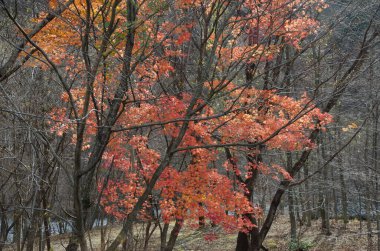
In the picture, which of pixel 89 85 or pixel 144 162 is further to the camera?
pixel 144 162

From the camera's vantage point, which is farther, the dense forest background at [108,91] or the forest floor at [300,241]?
the forest floor at [300,241]

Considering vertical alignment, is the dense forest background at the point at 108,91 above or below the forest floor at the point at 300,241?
above

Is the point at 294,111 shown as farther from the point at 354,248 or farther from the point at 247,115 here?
the point at 354,248

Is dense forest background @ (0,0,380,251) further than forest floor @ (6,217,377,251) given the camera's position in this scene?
No

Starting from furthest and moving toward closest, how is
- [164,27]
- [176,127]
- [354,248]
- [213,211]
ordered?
1. [354,248]
2. [213,211]
3. [176,127]
4. [164,27]

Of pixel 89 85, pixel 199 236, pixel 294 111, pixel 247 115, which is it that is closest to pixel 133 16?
pixel 89 85

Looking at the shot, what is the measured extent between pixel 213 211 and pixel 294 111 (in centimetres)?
339

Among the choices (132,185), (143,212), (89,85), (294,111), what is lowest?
(143,212)

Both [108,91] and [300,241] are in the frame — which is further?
[300,241]

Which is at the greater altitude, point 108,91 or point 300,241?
point 108,91

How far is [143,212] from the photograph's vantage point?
12.1 m

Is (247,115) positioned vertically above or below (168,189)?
above

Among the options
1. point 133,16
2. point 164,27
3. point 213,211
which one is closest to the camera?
point 133,16

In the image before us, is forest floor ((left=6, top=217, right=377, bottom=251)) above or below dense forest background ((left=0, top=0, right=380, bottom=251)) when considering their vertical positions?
below
